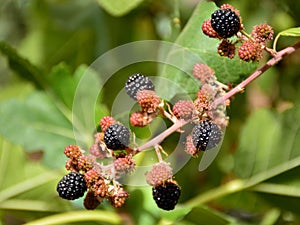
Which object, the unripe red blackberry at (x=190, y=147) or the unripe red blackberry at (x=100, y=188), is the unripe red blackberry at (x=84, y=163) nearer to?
the unripe red blackberry at (x=100, y=188)

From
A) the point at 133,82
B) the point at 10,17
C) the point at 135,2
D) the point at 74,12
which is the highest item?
the point at 10,17

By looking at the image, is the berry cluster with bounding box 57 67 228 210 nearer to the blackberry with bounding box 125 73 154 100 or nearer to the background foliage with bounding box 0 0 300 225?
the blackberry with bounding box 125 73 154 100

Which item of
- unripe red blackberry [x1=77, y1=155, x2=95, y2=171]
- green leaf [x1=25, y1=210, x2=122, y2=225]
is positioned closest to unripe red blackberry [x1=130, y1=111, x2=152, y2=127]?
unripe red blackberry [x1=77, y1=155, x2=95, y2=171]

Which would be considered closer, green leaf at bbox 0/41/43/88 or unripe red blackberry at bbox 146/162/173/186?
unripe red blackberry at bbox 146/162/173/186

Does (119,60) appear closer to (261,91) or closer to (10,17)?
(261,91)

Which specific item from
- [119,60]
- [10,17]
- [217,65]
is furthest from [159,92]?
[10,17]

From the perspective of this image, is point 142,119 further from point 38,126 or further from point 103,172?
point 38,126
